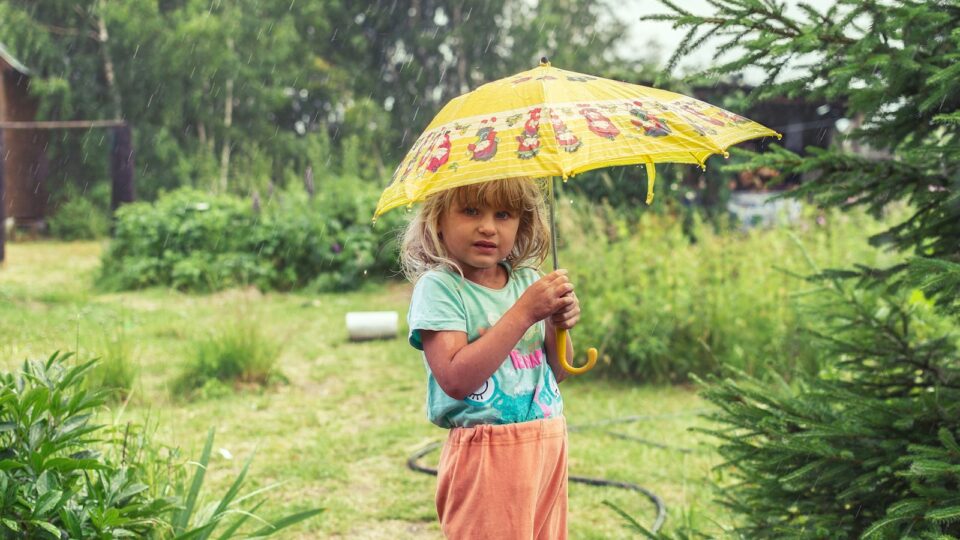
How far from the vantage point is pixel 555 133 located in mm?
1858

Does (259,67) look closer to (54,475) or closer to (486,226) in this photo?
(54,475)

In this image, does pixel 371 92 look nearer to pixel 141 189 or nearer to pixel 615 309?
pixel 141 189

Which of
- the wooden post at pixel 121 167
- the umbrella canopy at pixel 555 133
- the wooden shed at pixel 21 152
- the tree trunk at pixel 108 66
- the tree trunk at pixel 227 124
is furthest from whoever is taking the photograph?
the tree trunk at pixel 227 124

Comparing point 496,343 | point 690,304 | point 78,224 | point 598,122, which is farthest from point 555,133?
point 78,224

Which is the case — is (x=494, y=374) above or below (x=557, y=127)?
below

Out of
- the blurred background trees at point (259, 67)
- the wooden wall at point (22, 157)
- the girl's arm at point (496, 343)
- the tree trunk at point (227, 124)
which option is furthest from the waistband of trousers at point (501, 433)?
the tree trunk at point (227, 124)

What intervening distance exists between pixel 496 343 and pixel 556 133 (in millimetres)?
469

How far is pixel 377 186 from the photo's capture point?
13.5m

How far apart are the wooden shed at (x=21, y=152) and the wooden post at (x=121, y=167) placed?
8.60 meters

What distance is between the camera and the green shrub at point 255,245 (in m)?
10.9

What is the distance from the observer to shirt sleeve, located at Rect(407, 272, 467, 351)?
196 cm

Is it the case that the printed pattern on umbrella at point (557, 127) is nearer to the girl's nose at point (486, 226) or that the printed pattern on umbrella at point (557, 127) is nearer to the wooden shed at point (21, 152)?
the girl's nose at point (486, 226)

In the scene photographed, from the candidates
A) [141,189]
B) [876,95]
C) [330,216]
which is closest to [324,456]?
[876,95]

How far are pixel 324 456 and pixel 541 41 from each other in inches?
1009
